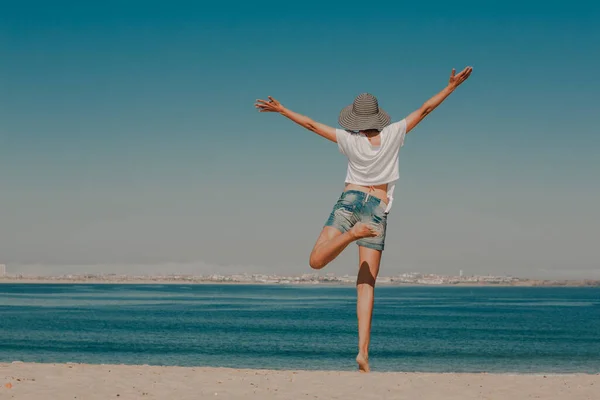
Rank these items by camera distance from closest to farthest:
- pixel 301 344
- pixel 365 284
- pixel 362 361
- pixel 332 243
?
pixel 332 243 → pixel 365 284 → pixel 362 361 → pixel 301 344

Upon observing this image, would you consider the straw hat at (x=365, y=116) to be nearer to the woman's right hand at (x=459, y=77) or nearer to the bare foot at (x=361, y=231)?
the woman's right hand at (x=459, y=77)

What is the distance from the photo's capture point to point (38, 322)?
7931cm

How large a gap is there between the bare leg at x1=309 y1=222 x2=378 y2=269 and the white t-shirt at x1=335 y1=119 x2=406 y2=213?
2.72 feet

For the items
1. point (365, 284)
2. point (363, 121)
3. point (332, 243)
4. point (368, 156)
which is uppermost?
point (363, 121)

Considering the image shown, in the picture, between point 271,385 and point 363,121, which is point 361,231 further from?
point 271,385

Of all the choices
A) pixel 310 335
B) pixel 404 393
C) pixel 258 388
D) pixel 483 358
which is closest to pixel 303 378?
pixel 258 388

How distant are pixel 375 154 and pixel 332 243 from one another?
1.23 m

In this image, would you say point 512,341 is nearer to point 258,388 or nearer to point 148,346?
→ point 148,346

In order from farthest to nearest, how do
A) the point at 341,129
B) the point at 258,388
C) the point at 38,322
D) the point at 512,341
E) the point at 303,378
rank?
the point at 38,322 → the point at 512,341 → the point at 303,378 → the point at 258,388 → the point at 341,129

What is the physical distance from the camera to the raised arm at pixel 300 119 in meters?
7.91

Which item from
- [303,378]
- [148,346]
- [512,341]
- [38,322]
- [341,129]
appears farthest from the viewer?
[38,322]

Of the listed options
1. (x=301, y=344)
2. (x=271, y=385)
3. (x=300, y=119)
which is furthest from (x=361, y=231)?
(x=301, y=344)

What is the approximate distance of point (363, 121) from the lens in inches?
307

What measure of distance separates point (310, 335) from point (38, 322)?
109ft
